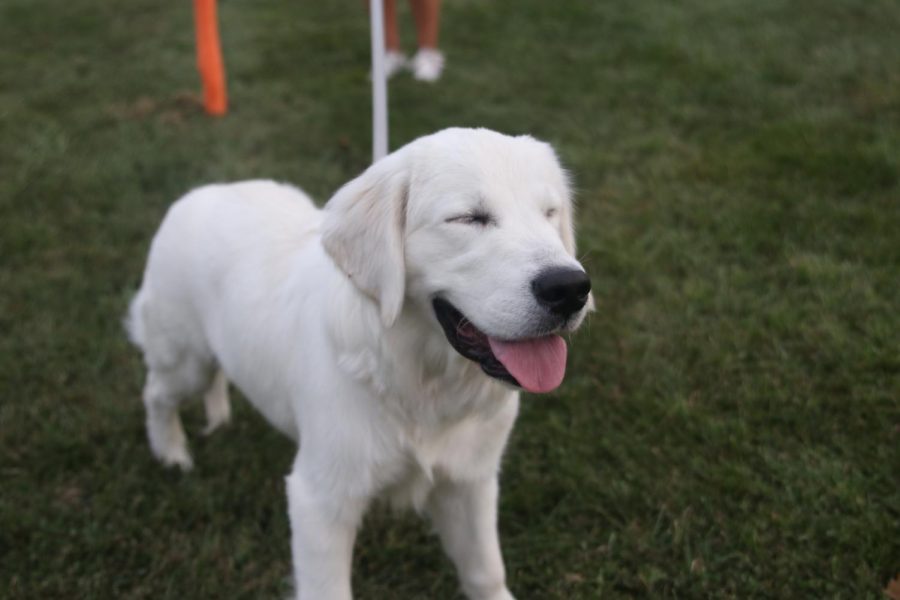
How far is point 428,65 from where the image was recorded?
696cm

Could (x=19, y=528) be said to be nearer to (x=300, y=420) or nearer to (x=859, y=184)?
(x=300, y=420)

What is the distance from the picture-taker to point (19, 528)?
321 cm

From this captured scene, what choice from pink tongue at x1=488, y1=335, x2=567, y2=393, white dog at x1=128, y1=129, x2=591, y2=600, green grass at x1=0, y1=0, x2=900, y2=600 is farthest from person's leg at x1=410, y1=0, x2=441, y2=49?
pink tongue at x1=488, y1=335, x2=567, y2=393

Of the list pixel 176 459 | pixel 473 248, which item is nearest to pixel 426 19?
pixel 176 459

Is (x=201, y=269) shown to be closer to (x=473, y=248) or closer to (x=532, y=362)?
(x=473, y=248)

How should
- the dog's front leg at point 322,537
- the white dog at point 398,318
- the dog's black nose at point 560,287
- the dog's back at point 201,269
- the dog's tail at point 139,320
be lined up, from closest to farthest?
the dog's black nose at point 560,287, the white dog at point 398,318, the dog's front leg at point 322,537, the dog's back at point 201,269, the dog's tail at point 139,320

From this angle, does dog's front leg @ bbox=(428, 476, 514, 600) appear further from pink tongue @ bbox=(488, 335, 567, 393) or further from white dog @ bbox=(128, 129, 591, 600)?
pink tongue @ bbox=(488, 335, 567, 393)

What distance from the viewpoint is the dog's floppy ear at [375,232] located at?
2.18 meters

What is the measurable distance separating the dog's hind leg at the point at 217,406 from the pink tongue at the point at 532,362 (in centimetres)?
200

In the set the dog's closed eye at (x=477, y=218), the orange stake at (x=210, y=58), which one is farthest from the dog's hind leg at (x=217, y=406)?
the orange stake at (x=210, y=58)

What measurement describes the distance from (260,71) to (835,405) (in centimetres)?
566

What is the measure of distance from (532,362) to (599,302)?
2.28 metres

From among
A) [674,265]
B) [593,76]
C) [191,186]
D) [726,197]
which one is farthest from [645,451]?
[593,76]

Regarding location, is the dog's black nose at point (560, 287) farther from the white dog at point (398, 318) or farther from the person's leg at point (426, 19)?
the person's leg at point (426, 19)
